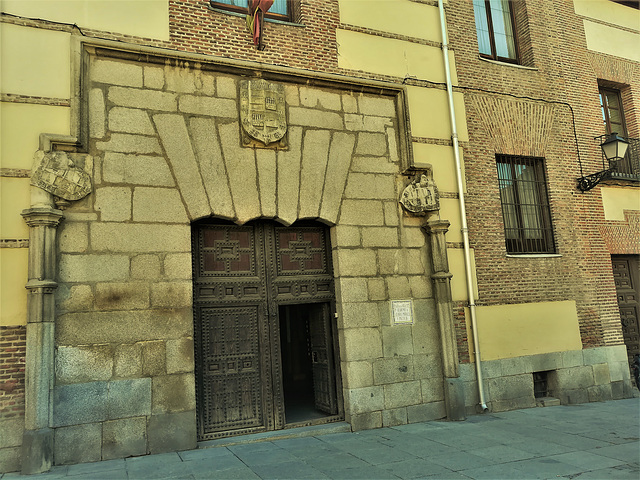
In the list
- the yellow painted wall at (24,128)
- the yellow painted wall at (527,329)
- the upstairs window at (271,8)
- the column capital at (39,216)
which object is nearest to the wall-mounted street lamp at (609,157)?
the yellow painted wall at (527,329)

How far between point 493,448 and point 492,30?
27.0ft

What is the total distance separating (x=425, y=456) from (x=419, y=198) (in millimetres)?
4014

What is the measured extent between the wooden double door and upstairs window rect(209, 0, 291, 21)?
3403 mm

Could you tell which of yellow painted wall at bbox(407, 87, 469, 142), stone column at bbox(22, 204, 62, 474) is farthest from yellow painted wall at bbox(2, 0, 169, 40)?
yellow painted wall at bbox(407, 87, 469, 142)

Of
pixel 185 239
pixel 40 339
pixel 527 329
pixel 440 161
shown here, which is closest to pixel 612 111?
pixel 440 161

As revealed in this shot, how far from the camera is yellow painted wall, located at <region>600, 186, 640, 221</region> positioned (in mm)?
10305

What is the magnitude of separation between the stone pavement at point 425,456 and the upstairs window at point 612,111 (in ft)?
22.0

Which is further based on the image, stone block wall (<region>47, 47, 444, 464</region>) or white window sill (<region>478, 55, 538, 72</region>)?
white window sill (<region>478, 55, 538, 72</region>)

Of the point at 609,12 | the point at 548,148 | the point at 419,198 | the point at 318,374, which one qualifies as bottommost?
the point at 318,374

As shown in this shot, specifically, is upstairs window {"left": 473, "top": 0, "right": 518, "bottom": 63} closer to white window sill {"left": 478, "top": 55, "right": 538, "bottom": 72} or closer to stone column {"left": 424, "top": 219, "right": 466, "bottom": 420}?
white window sill {"left": 478, "top": 55, "right": 538, "bottom": 72}

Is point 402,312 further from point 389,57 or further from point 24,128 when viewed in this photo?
point 24,128

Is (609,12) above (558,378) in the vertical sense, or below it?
above

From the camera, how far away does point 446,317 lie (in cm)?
796

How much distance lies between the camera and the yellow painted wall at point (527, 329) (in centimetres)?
845
